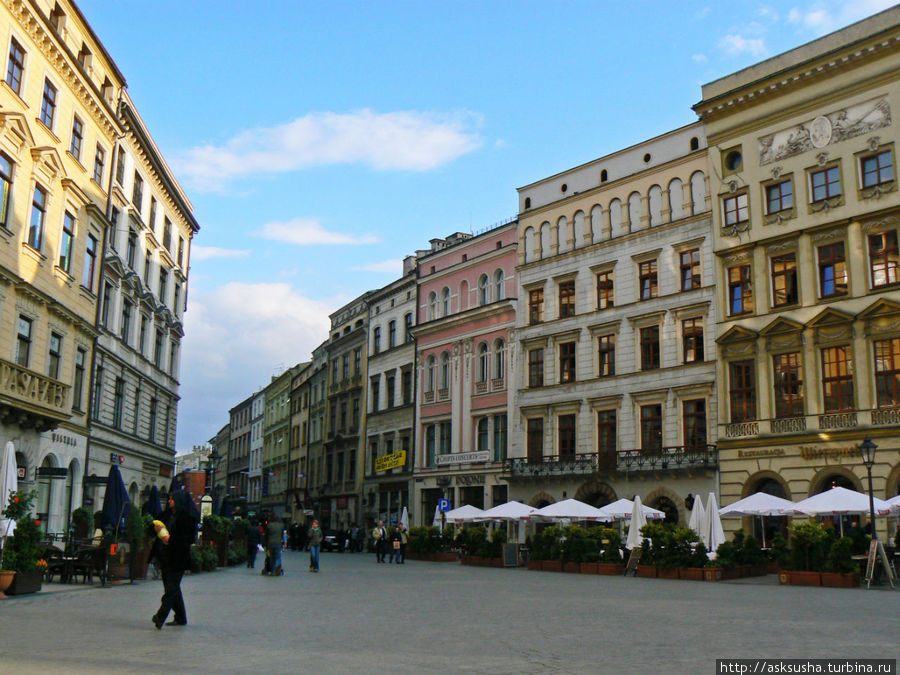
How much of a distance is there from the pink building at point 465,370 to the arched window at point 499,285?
6cm

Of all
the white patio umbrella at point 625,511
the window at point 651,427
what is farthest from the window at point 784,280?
the white patio umbrella at point 625,511

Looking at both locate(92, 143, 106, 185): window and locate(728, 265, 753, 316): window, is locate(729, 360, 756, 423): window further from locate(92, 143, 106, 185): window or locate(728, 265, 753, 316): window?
locate(92, 143, 106, 185): window

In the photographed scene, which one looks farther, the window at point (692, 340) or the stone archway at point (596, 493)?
the stone archway at point (596, 493)

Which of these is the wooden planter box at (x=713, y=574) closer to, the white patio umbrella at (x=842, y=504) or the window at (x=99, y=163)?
the white patio umbrella at (x=842, y=504)

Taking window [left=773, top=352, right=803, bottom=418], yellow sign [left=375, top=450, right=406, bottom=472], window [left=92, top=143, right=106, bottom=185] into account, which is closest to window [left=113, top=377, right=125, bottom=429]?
window [left=92, top=143, right=106, bottom=185]

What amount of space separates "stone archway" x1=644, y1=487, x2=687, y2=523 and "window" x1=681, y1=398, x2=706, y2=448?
231 centimetres

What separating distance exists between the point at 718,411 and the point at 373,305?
32.2 metres

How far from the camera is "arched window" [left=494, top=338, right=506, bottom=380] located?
50.4 meters

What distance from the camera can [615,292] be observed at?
44625 millimetres

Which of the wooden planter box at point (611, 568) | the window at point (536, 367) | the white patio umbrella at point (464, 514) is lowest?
the wooden planter box at point (611, 568)

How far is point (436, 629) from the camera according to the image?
42.8ft

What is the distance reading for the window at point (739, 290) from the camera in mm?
38594

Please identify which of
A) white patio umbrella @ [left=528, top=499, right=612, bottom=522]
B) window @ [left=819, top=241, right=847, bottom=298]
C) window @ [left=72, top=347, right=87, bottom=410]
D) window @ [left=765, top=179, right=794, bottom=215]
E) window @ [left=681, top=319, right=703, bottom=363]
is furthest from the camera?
window @ [left=681, top=319, right=703, bottom=363]

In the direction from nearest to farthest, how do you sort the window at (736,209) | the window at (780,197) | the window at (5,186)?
the window at (5,186) < the window at (780,197) < the window at (736,209)
